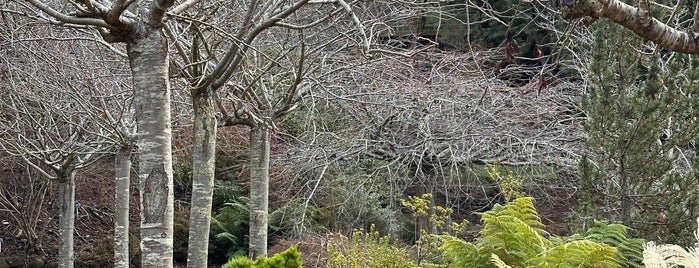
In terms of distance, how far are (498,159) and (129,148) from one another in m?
4.81

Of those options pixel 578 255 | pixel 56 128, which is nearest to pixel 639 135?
pixel 578 255

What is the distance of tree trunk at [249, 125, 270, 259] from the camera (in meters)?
8.41

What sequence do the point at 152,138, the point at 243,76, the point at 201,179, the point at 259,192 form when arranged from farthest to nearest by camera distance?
the point at 259,192 < the point at 243,76 < the point at 201,179 < the point at 152,138

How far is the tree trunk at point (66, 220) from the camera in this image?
10.4 meters

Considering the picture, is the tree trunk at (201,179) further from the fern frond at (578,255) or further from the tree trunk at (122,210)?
the fern frond at (578,255)

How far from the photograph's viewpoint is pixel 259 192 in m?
8.54

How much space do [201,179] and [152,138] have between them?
2387 mm

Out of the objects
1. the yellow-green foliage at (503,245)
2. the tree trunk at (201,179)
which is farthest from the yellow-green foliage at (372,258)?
the yellow-green foliage at (503,245)

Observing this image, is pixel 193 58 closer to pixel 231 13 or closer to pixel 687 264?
pixel 231 13

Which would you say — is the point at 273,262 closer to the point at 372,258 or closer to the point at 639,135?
the point at 372,258

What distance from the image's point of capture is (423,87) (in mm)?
9945

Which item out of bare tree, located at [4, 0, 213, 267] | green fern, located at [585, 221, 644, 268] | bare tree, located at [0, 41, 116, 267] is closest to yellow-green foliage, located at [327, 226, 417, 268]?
green fern, located at [585, 221, 644, 268]

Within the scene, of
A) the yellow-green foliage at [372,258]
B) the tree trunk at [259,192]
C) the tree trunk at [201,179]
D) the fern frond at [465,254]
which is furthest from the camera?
the tree trunk at [259,192]

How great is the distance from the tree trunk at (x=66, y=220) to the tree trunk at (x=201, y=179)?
174 inches
